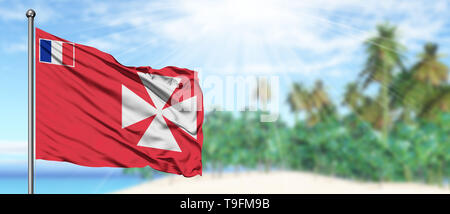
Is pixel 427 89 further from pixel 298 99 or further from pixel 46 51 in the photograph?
pixel 46 51

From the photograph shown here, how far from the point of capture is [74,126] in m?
7.26

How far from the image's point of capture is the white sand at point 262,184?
1707 inches

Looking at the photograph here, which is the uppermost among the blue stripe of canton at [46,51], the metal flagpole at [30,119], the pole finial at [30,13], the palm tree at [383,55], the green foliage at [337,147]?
the palm tree at [383,55]

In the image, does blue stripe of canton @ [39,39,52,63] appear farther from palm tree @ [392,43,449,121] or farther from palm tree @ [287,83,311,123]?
palm tree @ [287,83,311,123]

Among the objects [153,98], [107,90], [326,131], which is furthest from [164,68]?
[326,131]

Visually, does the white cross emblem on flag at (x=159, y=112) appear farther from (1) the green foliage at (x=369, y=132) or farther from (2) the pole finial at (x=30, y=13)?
(1) the green foliage at (x=369, y=132)

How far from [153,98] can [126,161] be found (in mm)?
1355

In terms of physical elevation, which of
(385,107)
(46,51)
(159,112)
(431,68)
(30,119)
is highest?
(431,68)

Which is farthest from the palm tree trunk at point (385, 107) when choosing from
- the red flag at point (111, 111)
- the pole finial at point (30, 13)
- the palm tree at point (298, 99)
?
the pole finial at point (30, 13)

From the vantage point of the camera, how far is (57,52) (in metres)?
7.18

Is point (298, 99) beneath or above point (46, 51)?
above

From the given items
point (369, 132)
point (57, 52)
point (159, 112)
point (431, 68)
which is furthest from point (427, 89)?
point (57, 52)

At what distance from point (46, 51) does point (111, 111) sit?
1.44 meters

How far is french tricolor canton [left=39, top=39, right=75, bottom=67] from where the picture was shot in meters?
7.06
